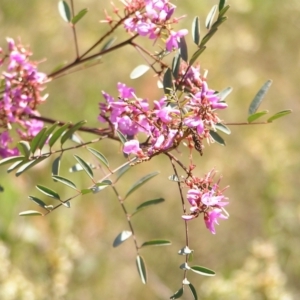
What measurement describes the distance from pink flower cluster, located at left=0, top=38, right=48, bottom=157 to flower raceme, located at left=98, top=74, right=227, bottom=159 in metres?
0.16

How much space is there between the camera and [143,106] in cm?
71

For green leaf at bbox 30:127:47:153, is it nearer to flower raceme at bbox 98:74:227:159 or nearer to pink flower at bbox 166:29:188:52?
flower raceme at bbox 98:74:227:159

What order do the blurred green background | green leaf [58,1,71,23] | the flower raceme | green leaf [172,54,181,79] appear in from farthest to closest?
the blurred green background
green leaf [58,1,71,23]
green leaf [172,54,181,79]
the flower raceme

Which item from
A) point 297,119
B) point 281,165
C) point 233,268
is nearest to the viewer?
point 233,268

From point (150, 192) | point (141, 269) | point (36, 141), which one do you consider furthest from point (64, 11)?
point (150, 192)

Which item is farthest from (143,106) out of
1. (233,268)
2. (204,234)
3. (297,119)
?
(297,119)

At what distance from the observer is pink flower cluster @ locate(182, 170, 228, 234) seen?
2.22ft

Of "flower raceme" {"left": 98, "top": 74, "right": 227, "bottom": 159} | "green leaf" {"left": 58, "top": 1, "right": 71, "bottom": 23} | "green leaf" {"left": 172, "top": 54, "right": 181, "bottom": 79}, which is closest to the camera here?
"flower raceme" {"left": 98, "top": 74, "right": 227, "bottom": 159}

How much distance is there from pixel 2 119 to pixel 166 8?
30 cm

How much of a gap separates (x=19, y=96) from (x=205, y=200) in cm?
35

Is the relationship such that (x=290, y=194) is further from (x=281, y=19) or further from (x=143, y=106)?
(x=143, y=106)

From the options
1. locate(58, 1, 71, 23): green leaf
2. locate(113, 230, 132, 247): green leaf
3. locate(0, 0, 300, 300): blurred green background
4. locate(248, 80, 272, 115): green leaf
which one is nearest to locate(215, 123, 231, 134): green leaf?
locate(248, 80, 272, 115): green leaf

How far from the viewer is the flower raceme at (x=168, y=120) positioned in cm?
66

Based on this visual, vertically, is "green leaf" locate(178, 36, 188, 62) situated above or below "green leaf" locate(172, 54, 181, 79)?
above
